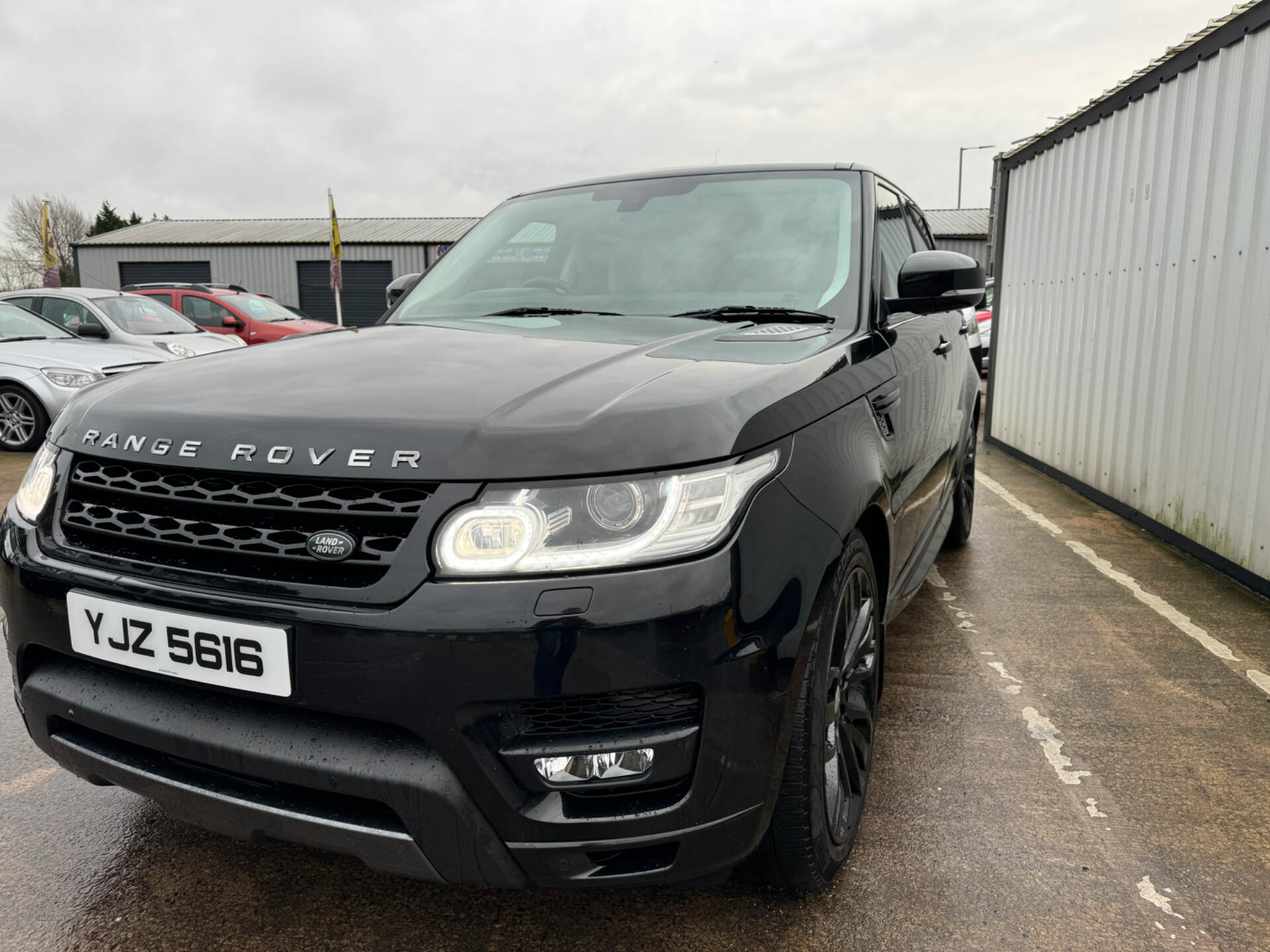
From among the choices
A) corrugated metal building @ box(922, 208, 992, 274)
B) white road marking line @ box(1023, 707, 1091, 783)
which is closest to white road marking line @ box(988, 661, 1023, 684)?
white road marking line @ box(1023, 707, 1091, 783)

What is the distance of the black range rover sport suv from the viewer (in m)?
1.50

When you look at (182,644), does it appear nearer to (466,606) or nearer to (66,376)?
(466,606)

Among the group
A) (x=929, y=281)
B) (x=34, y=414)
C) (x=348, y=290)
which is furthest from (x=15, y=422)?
(x=348, y=290)

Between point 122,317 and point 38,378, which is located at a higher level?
point 122,317

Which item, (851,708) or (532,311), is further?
(532,311)

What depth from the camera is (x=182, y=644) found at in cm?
163

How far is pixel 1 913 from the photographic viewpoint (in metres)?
1.99

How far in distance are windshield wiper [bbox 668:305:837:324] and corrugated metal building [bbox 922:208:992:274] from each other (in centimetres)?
2842

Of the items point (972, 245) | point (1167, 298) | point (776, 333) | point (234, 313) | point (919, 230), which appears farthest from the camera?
point (972, 245)

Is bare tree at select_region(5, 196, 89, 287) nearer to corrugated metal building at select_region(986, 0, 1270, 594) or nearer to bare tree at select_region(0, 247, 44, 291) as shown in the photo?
bare tree at select_region(0, 247, 44, 291)

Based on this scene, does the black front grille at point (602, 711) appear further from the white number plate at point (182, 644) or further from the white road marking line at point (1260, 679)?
the white road marking line at point (1260, 679)

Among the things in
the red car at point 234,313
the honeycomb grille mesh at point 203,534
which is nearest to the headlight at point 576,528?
the honeycomb grille mesh at point 203,534

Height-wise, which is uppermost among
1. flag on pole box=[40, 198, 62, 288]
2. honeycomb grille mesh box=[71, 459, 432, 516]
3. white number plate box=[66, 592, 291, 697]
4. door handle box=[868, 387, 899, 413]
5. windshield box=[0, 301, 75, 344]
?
flag on pole box=[40, 198, 62, 288]

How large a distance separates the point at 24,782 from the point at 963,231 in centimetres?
3314
